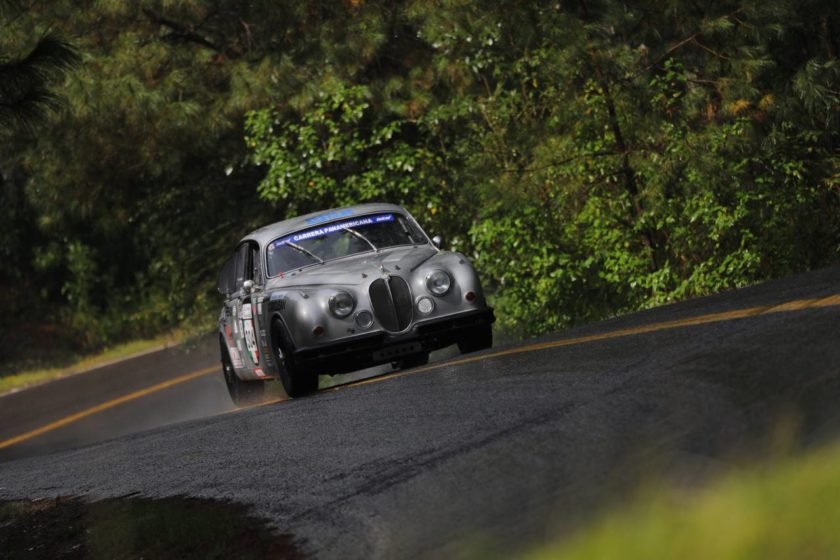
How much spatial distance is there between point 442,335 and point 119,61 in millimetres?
10524

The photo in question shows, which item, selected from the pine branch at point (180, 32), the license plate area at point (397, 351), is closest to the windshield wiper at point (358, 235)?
the license plate area at point (397, 351)

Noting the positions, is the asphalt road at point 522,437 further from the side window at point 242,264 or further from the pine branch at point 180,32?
the pine branch at point 180,32

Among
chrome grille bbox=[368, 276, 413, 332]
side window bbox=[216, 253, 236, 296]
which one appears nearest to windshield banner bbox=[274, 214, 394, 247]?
side window bbox=[216, 253, 236, 296]

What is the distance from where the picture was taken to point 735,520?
343cm

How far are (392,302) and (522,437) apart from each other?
568cm

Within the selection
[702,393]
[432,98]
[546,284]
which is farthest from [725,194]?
[702,393]

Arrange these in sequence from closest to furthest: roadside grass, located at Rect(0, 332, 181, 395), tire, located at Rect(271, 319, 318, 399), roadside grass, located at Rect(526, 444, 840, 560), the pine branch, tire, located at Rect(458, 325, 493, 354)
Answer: roadside grass, located at Rect(526, 444, 840, 560), tire, located at Rect(271, 319, 318, 399), tire, located at Rect(458, 325, 493, 354), the pine branch, roadside grass, located at Rect(0, 332, 181, 395)

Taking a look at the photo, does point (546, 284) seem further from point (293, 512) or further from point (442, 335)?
point (293, 512)

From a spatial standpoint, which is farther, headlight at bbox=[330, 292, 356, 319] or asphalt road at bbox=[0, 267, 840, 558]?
headlight at bbox=[330, 292, 356, 319]

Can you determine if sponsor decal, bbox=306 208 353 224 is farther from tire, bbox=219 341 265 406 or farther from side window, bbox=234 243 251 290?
tire, bbox=219 341 265 406

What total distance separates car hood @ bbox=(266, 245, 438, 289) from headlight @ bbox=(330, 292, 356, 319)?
0.17 m

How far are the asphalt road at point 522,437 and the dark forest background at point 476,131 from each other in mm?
4259

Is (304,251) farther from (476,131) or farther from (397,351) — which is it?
(476,131)

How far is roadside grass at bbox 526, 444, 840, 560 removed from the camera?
3.18 metres
